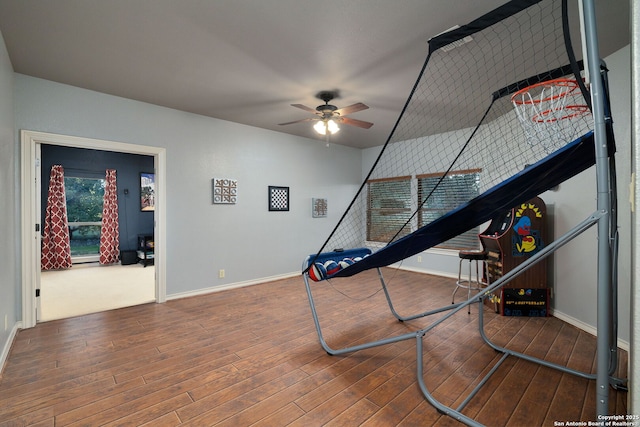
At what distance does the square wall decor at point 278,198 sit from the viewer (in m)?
5.00

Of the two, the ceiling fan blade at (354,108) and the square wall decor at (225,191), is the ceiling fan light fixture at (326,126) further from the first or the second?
the square wall decor at (225,191)

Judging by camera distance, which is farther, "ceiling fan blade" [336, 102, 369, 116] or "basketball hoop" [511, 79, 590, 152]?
"ceiling fan blade" [336, 102, 369, 116]

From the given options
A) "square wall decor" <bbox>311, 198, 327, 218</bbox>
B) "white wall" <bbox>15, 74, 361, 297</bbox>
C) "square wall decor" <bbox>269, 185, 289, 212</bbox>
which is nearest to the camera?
"white wall" <bbox>15, 74, 361, 297</bbox>

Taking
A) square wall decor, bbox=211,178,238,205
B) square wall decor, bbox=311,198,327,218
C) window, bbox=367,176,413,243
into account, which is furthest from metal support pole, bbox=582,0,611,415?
square wall decor, bbox=311,198,327,218

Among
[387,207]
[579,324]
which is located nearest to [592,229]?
[579,324]

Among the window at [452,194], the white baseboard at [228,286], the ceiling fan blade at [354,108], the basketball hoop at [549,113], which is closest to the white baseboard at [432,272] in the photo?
the window at [452,194]

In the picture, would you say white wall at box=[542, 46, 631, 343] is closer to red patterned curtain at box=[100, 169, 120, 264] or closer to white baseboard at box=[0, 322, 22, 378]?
white baseboard at box=[0, 322, 22, 378]

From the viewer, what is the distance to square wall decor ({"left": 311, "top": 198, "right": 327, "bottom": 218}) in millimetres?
5641

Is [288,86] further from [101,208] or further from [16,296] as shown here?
[101,208]

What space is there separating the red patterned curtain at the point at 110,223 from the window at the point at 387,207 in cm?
576

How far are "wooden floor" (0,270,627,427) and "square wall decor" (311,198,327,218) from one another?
2.49m

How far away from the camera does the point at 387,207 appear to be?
20.1 feet

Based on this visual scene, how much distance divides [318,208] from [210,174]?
7.06 feet

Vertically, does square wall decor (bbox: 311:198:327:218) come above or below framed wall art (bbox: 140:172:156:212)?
below
